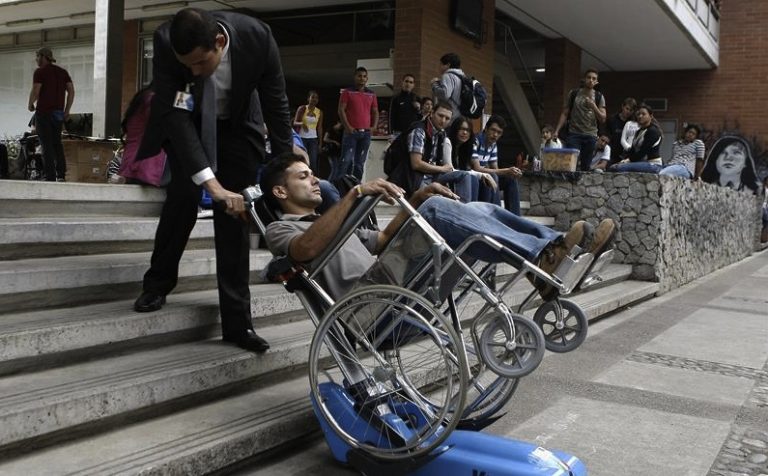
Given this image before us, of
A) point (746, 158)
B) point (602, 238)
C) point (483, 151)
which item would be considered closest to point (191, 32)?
point (602, 238)

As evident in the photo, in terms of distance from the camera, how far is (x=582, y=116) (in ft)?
32.3

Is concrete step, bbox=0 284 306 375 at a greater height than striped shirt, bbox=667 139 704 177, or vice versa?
striped shirt, bbox=667 139 704 177

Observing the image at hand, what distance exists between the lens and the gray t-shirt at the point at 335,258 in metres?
2.97

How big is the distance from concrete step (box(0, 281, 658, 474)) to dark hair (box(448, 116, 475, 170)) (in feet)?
12.8

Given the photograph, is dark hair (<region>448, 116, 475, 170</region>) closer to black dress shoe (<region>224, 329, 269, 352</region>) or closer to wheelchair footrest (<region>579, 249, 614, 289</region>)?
black dress shoe (<region>224, 329, 269, 352</region>)

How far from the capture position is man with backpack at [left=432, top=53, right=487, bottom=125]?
7348mm

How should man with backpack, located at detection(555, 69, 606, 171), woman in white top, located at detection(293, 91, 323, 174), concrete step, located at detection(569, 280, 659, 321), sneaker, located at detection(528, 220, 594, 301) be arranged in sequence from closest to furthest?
sneaker, located at detection(528, 220, 594, 301)
concrete step, located at detection(569, 280, 659, 321)
man with backpack, located at detection(555, 69, 606, 171)
woman in white top, located at detection(293, 91, 323, 174)

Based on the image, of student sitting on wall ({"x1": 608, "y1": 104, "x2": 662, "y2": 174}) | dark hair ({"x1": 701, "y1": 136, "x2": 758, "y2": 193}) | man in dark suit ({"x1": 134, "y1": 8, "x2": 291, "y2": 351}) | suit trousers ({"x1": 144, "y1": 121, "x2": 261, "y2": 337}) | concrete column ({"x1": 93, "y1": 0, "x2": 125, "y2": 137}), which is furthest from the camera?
dark hair ({"x1": 701, "y1": 136, "x2": 758, "y2": 193})

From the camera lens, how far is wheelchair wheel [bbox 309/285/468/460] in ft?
8.61

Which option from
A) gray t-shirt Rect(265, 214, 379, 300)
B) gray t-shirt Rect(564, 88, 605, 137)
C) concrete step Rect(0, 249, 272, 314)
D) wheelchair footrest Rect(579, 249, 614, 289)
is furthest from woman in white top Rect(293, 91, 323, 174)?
wheelchair footrest Rect(579, 249, 614, 289)

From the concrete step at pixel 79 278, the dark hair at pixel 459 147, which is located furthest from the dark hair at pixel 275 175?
the dark hair at pixel 459 147

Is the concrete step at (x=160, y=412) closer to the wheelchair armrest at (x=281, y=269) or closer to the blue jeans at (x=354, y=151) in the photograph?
the wheelchair armrest at (x=281, y=269)

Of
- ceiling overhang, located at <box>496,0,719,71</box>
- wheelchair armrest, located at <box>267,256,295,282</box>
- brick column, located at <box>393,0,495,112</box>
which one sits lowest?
wheelchair armrest, located at <box>267,256,295,282</box>

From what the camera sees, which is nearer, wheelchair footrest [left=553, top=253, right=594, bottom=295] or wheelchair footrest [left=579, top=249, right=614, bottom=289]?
wheelchair footrest [left=553, top=253, right=594, bottom=295]
